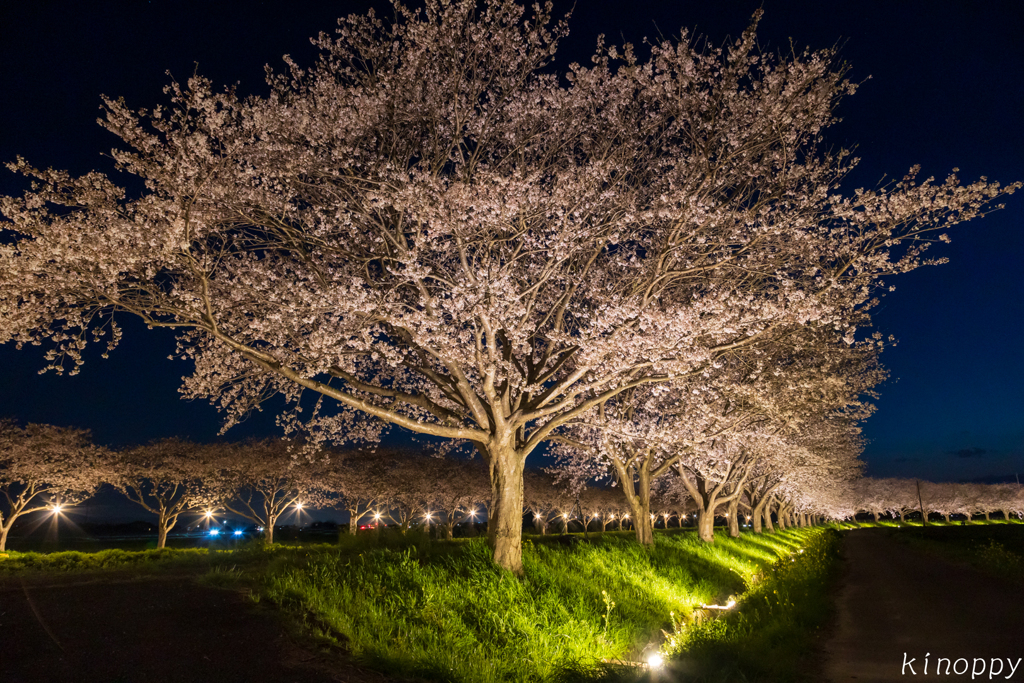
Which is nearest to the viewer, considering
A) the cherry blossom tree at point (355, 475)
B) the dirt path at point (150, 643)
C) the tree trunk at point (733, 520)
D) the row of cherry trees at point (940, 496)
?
the dirt path at point (150, 643)

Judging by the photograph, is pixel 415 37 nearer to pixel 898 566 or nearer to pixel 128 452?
pixel 898 566

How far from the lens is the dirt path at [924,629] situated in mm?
7293

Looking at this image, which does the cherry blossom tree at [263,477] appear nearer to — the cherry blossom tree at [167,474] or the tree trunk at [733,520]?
the cherry blossom tree at [167,474]

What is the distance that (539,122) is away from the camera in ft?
42.6

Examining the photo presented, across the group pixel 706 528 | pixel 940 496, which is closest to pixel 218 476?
pixel 706 528

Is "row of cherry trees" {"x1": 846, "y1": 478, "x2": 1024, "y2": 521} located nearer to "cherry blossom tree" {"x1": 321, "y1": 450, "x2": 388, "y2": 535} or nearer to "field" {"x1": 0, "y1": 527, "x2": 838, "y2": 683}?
"cherry blossom tree" {"x1": 321, "y1": 450, "x2": 388, "y2": 535}

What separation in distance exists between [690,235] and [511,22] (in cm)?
591

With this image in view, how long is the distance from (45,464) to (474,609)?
3029cm

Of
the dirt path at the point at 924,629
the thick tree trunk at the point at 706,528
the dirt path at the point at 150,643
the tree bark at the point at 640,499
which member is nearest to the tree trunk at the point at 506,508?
the dirt path at the point at 150,643

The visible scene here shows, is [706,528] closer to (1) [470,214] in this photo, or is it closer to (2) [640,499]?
(2) [640,499]

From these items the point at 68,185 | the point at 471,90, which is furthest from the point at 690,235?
the point at 68,185

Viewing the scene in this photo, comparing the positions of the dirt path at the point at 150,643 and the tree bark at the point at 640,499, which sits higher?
the tree bark at the point at 640,499

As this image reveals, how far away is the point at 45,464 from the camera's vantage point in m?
28.8

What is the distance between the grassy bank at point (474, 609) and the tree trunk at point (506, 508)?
0.38 m
